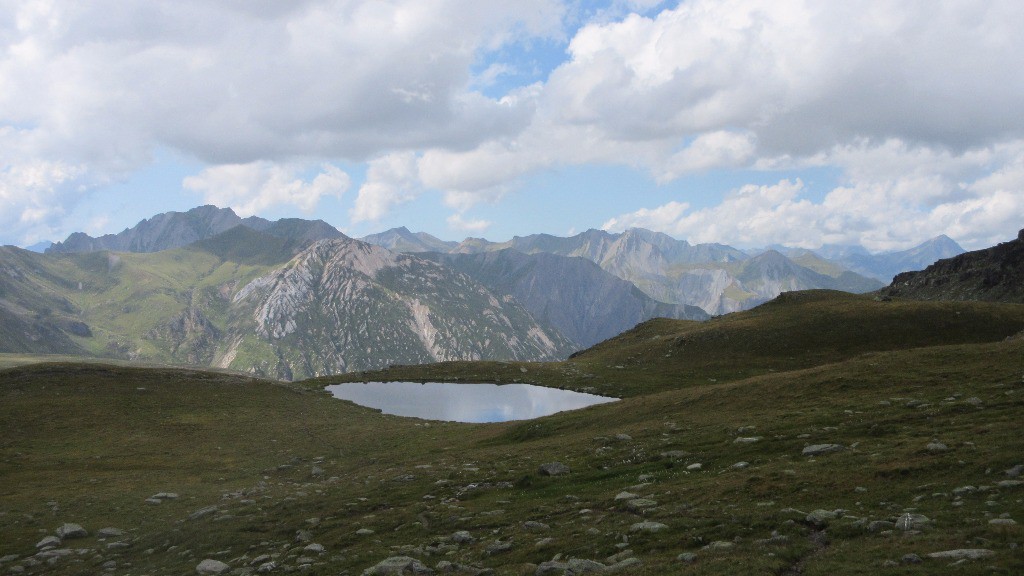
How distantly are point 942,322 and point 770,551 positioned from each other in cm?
8381

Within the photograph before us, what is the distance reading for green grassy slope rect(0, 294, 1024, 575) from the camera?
18.5 metres

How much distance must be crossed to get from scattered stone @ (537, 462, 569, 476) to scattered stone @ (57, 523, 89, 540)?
23635mm

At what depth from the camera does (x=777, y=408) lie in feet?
130

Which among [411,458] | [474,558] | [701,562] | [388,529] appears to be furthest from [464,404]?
[701,562]

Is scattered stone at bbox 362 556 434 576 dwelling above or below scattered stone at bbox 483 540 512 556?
below

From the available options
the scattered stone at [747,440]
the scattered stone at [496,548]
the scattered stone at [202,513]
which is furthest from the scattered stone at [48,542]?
the scattered stone at [747,440]

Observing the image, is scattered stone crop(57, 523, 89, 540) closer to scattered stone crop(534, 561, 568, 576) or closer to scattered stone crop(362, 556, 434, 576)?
scattered stone crop(362, 556, 434, 576)

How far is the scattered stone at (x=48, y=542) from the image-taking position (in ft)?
94.9

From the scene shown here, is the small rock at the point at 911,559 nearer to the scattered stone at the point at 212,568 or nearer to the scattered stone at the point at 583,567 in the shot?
the scattered stone at the point at 583,567

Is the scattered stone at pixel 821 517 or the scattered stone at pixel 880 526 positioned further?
the scattered stone at pixel 821 517

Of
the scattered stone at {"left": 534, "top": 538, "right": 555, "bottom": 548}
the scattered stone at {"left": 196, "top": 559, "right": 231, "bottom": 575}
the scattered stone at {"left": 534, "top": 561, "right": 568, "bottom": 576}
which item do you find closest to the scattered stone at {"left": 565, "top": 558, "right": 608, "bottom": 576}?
the scattered stone at {"left": 534, "top": 561, "right": 568, "bottom": 576}

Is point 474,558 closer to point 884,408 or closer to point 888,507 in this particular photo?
point 888,507

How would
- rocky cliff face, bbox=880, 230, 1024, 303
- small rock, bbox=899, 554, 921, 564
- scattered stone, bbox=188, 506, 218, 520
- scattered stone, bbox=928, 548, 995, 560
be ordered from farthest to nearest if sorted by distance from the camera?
1. rocky cliff face, bbox=880, 230, 1024, 303
2. scattered stone, bbox=188, 506, 218, 520
3. small rock, bbox=899, 554, 921, 564
4. scattered stone, bbox=928, 548, 995, 560

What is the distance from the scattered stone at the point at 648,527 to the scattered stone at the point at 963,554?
802cm
